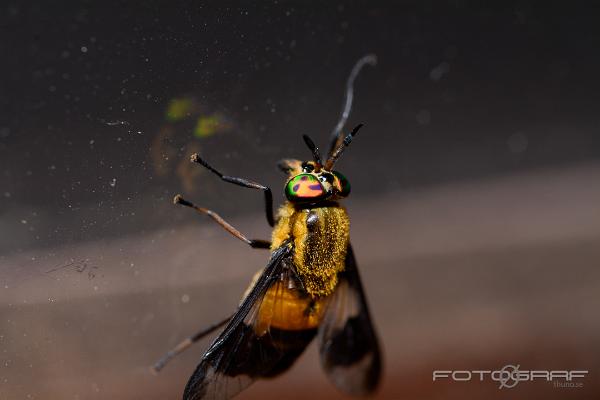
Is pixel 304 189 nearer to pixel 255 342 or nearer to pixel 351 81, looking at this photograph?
pixel 255 342

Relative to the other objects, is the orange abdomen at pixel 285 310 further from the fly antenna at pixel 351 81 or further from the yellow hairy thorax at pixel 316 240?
the fly antenna at pixel 351 81

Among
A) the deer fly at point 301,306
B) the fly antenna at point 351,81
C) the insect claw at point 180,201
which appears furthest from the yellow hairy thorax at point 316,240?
the fly antenna at point 351,81

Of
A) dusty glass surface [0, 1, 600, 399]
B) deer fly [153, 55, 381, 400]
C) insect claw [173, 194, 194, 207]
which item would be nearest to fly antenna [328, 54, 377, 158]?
dusty glass surface [0, 1, 600, 399]

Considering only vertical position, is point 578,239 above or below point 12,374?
above

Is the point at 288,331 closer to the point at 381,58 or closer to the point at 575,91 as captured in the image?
the point at 381,58

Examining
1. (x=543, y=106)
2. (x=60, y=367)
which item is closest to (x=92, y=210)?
(x=60, y=367)
